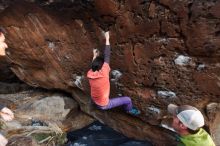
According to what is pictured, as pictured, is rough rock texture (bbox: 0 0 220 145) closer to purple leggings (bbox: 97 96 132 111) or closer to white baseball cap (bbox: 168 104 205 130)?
purple leggings (bbox: 97 96 132 111)

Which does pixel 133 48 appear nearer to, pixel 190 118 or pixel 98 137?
pixel 98 137

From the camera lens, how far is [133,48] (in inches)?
194

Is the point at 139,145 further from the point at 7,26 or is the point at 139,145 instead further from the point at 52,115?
the point at 7,26

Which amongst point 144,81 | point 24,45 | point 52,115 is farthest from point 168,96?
point 24,45

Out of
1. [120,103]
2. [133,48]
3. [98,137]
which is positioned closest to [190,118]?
[133,48]

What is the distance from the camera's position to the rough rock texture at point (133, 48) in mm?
4477

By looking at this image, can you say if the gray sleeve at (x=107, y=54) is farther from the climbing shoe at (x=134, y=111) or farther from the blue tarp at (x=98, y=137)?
the blue tarp at (x=98, y=137)

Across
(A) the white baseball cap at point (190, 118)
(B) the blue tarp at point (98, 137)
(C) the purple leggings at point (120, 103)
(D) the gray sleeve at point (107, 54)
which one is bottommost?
(B) the blue tarp at point (98, 137)

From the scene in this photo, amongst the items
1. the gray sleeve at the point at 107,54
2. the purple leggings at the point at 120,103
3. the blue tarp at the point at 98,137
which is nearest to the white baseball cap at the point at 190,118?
the gray sleeve at the point at 107,54

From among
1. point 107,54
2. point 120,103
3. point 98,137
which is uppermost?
point 107,54

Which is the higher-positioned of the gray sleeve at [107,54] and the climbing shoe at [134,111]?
the gray sleeve at [107,54]

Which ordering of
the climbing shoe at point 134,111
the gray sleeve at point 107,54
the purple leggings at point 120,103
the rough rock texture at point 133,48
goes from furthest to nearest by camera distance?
the climbing shoe at point 134,111, the purple leggings at point 120,103, the gray sleeve at point 107,54, the rough rock texture at point 133,48

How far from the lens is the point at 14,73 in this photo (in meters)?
6.54

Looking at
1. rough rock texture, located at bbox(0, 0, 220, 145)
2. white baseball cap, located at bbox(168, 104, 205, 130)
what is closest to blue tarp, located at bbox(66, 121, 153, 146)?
rough rock texture, located at bbox(0, 0, 220, 145)
